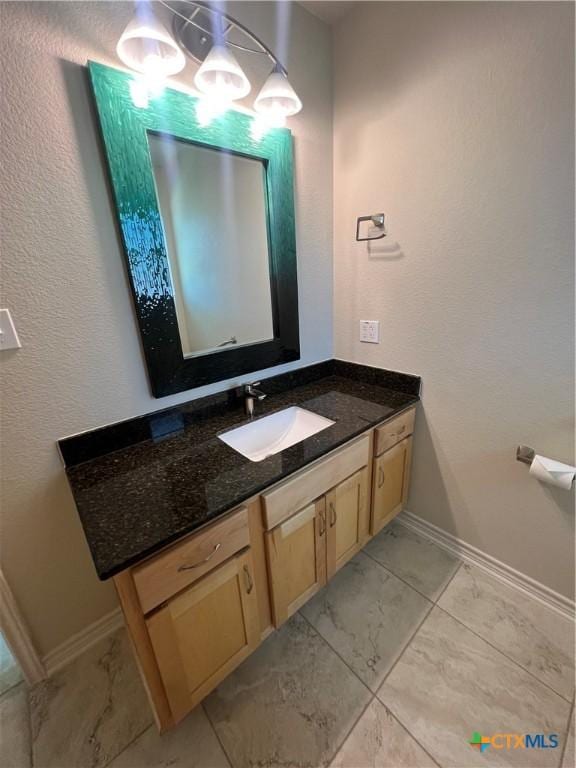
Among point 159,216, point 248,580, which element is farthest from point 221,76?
point 248,580

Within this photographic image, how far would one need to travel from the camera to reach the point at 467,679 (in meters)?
1.12

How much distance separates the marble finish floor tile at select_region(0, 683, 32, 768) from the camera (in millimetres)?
976

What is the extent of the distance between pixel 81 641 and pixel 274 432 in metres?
1.13

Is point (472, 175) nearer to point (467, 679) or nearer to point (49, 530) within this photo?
point (467, 679)

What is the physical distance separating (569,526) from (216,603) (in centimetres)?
134

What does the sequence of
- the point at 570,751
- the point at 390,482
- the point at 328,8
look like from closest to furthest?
1. the point at 570,751
2. the point at 328,8
3. the point at 390,482

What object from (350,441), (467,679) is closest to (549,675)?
(467,679)

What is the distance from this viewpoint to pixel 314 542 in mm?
1194

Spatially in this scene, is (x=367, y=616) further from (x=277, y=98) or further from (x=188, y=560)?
(x=277, y=98)

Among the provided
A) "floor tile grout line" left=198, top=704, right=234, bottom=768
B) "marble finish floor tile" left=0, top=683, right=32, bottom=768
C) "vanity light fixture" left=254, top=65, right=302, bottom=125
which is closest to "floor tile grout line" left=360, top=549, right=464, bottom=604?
"floor tile grout line" left=198, top=704, right=234, bottom=768

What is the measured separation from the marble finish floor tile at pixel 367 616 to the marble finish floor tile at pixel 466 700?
54mm

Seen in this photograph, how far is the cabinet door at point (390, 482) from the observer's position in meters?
1.44

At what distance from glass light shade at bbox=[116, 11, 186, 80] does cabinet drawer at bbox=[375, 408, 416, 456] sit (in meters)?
1.41

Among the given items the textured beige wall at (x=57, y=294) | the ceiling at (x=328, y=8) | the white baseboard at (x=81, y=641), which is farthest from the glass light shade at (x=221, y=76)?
the white baseboard at (x=81, y=641)
